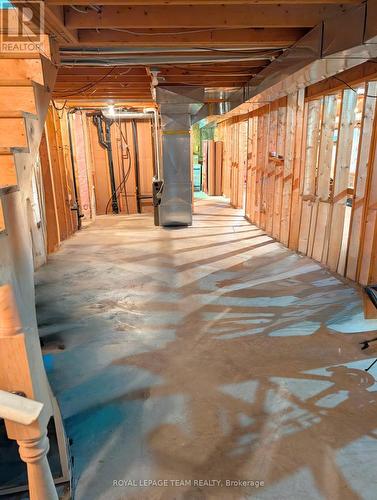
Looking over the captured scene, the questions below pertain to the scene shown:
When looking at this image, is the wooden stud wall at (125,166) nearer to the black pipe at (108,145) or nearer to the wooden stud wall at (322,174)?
the black pipe at (108,145)

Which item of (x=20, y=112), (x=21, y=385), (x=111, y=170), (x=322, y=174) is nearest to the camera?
(x=21, y=385)

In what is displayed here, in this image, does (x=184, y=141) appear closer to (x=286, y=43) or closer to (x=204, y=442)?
(x=286, y=43)

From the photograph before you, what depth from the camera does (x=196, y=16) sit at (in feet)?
8.80

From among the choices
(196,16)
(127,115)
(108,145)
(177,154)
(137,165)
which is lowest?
(137,165)

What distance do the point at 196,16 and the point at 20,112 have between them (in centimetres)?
193

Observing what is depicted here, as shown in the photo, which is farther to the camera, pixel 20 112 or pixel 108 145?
pixel 108 145

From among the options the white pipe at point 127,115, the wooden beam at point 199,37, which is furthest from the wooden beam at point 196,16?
the white pipe at point 127,115

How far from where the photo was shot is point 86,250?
17.4 feet

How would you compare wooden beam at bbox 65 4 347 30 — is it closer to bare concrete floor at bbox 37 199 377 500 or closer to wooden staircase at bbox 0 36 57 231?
wooden staircase at bbox 0 36 57 231

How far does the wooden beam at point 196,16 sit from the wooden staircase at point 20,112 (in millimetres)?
454

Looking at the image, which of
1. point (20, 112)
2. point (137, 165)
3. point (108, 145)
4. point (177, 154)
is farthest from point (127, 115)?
point (20, 112)

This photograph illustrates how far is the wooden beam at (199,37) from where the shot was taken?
3035 millimetres

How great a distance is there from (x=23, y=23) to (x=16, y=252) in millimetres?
2158

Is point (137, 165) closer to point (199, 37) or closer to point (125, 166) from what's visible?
point (125, 166)
